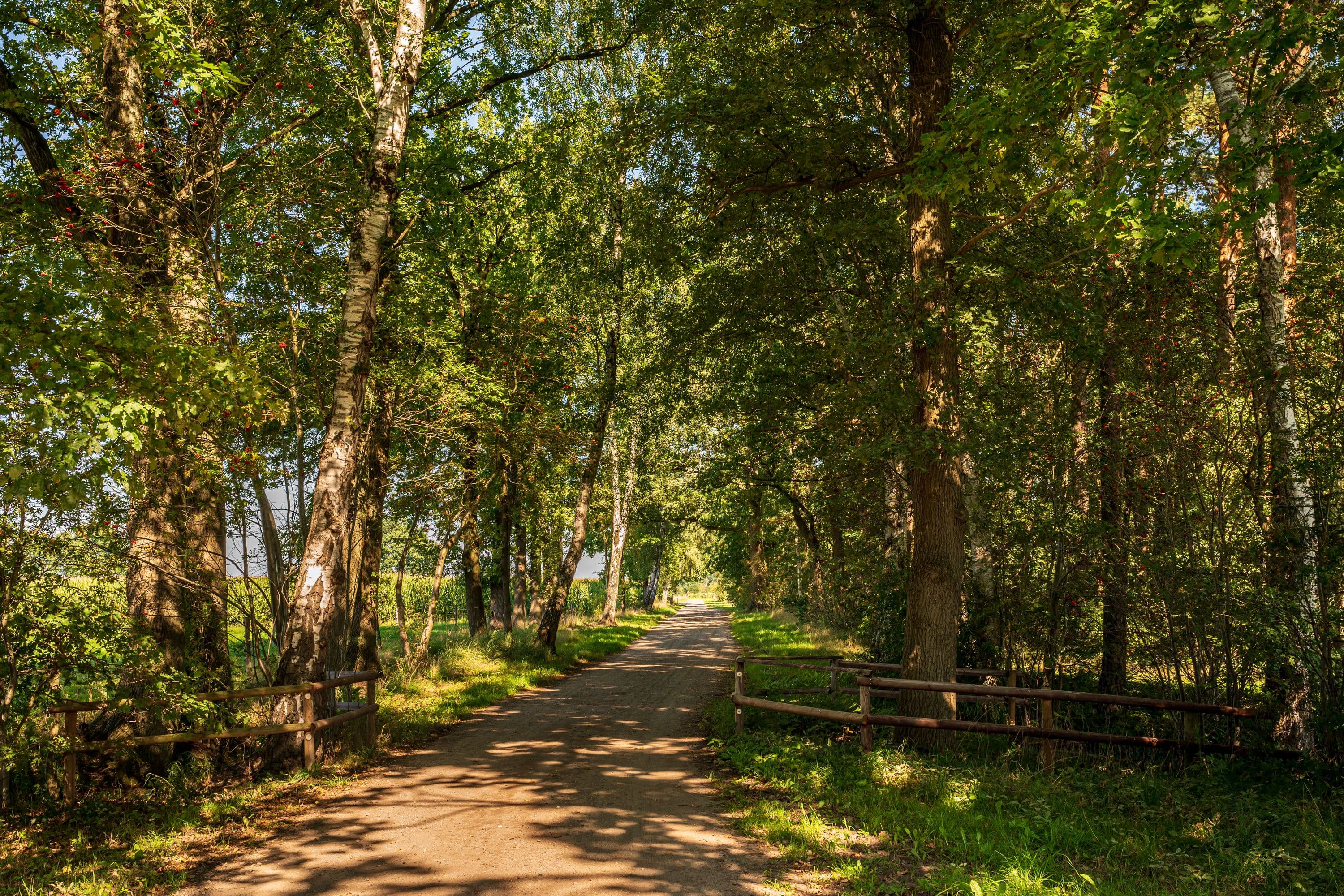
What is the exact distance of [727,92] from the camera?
9.77 meters

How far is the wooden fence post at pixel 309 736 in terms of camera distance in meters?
8.34

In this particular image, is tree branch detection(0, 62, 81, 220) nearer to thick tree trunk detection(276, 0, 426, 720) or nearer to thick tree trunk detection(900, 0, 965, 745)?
thick tree trunk detection(276, 0, 426, 720)

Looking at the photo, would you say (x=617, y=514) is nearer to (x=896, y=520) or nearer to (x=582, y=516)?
(x=582, y=516)

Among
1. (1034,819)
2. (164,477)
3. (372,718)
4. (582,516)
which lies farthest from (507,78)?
(1034,819)

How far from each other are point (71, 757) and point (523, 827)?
14.8ft

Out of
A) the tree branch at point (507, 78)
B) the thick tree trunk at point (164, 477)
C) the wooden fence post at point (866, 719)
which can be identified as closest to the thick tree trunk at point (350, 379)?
the thick tree trunk at point (164, 477)

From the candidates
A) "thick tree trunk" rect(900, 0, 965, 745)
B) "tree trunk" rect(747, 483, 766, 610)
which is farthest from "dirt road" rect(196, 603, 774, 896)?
"tree trunk" rect(747, 483, 766, 610)

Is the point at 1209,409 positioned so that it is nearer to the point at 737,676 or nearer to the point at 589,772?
the point at 737,676

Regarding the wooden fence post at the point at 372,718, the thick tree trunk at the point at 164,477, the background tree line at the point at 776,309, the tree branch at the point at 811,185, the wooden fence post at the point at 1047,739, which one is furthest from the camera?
the tree branch at the point at 811,185

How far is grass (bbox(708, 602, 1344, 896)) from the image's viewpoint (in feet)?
17.6

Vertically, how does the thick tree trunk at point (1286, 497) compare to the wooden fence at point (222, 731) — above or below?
above

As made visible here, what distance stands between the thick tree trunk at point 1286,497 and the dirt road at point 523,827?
6.86 meters

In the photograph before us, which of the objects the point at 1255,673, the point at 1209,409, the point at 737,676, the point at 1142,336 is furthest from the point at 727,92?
the point at 1255,673

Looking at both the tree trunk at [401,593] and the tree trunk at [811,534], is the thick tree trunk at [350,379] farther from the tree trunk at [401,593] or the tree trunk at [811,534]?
the tree trunk at [811,534]
